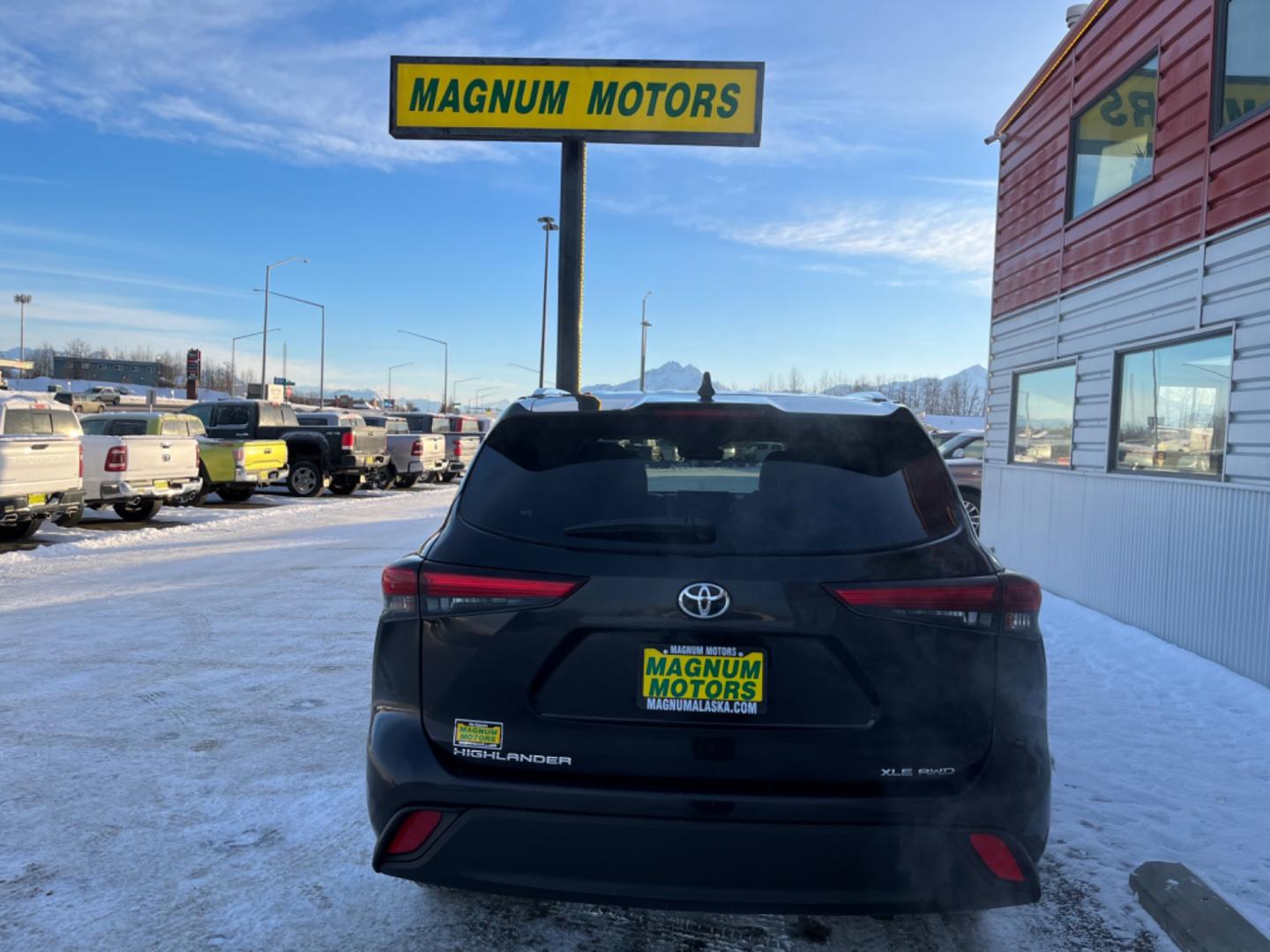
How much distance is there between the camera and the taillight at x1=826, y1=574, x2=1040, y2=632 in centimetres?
239

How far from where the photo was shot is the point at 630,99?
1062 centimetres

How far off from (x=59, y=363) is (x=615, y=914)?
137m

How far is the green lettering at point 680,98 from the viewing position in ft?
34.7

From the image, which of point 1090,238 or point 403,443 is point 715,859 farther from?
point 403,443

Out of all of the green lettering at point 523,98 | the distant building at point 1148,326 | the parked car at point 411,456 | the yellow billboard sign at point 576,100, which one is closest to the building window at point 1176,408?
the distant building at point 1148,326

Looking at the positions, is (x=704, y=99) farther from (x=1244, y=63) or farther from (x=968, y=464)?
(x=968, y=464)

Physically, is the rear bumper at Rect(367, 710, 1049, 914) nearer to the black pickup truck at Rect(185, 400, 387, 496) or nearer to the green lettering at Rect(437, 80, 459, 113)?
the green lettering at Rect(437, 80, 459, 113)

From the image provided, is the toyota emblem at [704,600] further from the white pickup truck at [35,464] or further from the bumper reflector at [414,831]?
the white pickup truck at [35,464]

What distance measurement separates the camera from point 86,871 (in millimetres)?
3281

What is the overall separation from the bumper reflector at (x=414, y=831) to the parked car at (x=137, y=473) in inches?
495

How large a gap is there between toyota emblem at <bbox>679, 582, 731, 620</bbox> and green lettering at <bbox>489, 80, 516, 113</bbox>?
9.57 metres

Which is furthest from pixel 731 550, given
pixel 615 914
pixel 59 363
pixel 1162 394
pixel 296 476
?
pixel 59 363

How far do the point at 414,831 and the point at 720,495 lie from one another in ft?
4.40

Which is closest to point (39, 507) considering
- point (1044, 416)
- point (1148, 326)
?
point (1044, 416)
